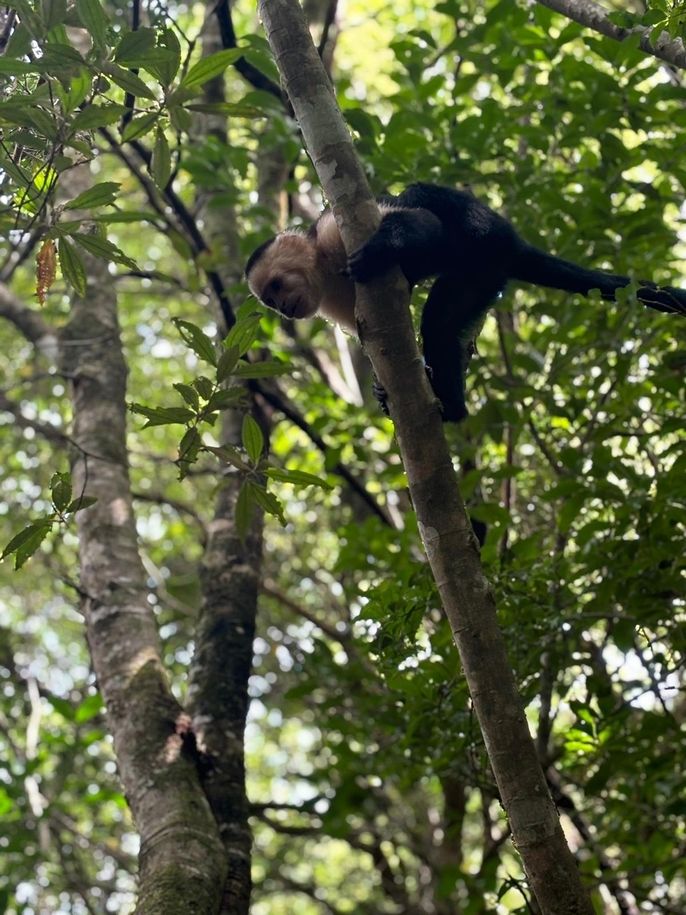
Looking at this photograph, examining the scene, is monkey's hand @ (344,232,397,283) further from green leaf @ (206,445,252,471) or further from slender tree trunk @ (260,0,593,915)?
green leaf @ (206,445,252,471)

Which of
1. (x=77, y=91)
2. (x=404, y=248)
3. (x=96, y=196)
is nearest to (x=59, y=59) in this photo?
(x=77, y=91)

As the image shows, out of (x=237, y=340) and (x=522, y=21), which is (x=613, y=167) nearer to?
(x=522, y=21)

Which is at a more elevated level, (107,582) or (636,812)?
(107,582)

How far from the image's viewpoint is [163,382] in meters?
9.35

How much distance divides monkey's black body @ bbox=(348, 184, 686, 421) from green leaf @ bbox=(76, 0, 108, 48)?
3.34 ft

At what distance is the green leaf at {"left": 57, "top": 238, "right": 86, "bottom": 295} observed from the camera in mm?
3000

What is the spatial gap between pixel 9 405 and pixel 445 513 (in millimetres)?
2539

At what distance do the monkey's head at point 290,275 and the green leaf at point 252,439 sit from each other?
1553 mm

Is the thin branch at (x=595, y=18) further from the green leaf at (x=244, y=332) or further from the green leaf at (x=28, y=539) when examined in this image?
the green leaf at (x=28, y=539)

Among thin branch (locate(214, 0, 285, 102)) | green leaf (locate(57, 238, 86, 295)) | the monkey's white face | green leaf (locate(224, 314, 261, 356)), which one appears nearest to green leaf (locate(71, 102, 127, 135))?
green leaf (locate(57, 238, 86, 295))

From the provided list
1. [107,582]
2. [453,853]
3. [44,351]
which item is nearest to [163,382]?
[44,351]

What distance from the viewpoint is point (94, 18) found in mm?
2668

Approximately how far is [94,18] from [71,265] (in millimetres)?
701

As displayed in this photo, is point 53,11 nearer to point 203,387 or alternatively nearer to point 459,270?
point 203,387
